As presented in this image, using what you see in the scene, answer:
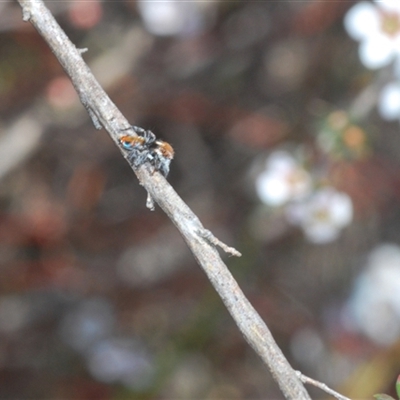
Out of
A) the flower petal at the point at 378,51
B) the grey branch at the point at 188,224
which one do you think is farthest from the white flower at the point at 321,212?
the grey branch at the point at 188,224

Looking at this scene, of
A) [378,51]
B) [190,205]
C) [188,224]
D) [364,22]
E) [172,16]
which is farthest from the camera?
[190,205]

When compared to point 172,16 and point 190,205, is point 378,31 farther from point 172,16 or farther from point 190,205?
point 190,205

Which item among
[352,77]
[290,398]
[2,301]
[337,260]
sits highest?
[352,77]

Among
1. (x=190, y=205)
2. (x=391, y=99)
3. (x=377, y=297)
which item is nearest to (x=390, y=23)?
(x=391, y=99)

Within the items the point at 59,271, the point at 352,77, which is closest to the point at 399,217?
the point at 352,77

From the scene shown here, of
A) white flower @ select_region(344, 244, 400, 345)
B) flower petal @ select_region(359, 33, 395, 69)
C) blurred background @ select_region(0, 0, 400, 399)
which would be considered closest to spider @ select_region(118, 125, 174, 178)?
flower petal @ select_region(359, 33, 395, 69)

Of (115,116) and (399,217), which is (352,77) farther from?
(115,116)
